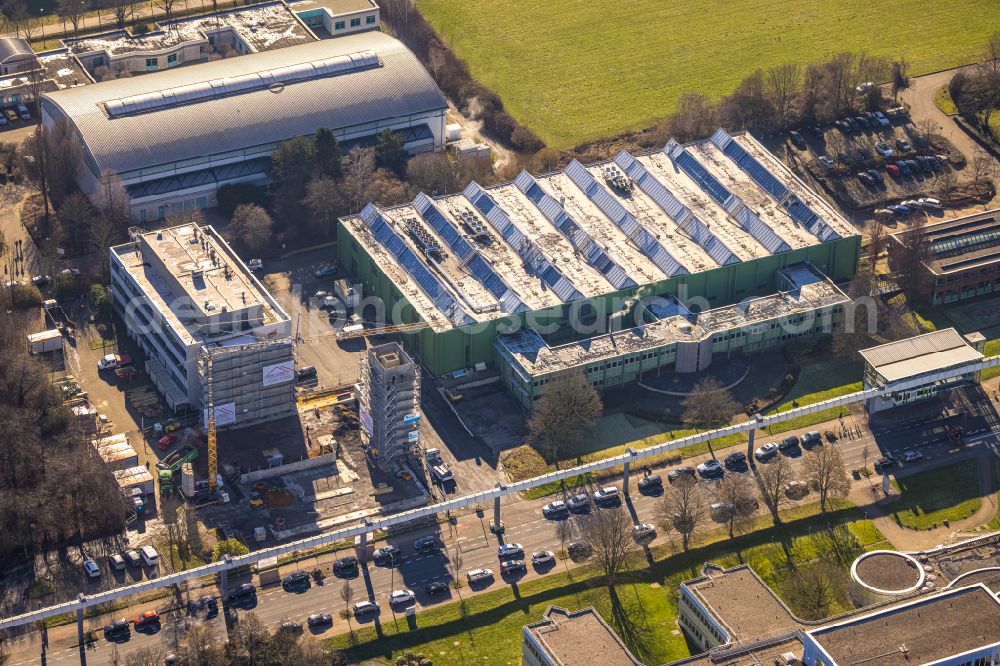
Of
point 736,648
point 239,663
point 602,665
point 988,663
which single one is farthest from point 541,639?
point 988,663

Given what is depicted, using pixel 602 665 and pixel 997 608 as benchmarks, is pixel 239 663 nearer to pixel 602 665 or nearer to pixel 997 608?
pixel 602 665

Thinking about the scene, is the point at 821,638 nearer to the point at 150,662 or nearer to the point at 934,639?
the point at 934,639

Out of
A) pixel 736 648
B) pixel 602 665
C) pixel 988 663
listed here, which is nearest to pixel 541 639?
pixel 602 665

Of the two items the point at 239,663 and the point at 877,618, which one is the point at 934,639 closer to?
the point at 877,618

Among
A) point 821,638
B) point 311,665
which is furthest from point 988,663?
point 311,665

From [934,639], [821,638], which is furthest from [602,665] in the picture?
[934,639]
